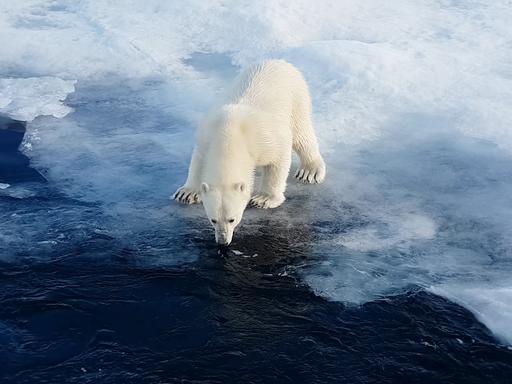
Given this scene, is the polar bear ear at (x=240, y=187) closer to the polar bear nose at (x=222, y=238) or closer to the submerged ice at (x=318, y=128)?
the polar bear nose at (x=222, y=238)

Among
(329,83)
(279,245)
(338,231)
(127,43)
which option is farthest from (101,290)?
(127,43)

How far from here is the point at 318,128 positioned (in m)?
7.13

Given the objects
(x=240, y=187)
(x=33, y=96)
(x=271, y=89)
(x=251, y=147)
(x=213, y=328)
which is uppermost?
(x=271, y=89)

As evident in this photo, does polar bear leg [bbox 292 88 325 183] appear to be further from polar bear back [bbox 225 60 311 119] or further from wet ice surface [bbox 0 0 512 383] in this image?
wet ice surface [bbox 0 0 512 383]

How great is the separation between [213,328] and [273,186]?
172cm

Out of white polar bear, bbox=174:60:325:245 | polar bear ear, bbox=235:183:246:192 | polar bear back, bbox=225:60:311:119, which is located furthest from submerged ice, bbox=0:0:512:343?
polar bear back, bbox=225:60:311:119

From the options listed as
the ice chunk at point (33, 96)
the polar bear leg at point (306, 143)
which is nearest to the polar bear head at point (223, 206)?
the polar bear leg at point (306, 143)

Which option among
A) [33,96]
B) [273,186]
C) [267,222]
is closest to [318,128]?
[273,186]

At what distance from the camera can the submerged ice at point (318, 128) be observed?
515 centimetres

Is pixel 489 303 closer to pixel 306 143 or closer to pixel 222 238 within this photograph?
pixel 222 238

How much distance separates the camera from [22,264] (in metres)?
4.91

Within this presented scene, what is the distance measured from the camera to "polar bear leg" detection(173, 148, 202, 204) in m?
5.48

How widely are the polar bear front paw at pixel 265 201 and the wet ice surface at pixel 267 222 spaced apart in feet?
0.25

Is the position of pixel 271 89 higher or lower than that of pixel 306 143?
higher
